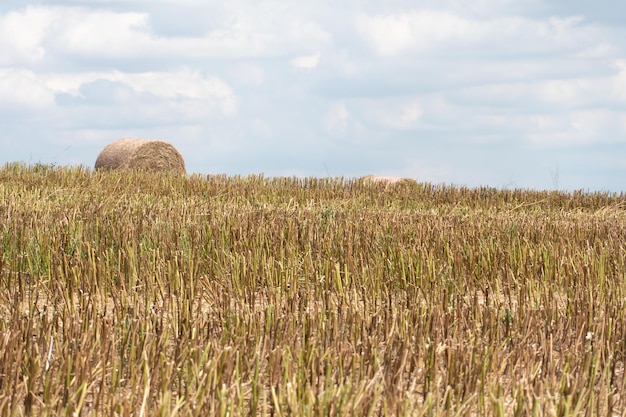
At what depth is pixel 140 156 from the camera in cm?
1791

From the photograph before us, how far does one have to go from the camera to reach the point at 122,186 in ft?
44.9

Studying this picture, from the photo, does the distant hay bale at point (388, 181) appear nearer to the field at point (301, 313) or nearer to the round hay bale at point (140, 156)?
the round hay bale at point (140, 156)

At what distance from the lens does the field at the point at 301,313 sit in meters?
3.37

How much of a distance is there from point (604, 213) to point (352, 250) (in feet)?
24.4

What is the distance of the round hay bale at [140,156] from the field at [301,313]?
268 inches

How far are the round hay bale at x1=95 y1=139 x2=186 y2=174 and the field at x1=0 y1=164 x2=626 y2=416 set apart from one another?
268 inches

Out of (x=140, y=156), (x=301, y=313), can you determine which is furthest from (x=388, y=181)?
(x=301, y=313)

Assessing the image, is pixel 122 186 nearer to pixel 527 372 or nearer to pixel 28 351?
pixel 28 351

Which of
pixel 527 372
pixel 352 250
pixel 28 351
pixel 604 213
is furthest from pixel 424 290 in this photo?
pixel 604 213

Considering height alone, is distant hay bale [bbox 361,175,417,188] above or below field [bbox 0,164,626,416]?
above

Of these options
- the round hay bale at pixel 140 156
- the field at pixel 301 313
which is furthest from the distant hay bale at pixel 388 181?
the field at pixel 301 313

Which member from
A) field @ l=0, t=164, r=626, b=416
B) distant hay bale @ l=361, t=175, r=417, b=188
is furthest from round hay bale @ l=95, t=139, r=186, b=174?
field @ l=0, t=164, r=626, b=416

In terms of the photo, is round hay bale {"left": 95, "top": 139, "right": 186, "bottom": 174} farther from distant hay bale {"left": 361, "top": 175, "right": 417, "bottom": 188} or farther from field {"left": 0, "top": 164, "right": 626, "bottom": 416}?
field {"left": 0, "top": 164, "right": 626, "bottom": 416}

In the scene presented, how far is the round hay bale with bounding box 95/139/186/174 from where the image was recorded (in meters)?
17.9
